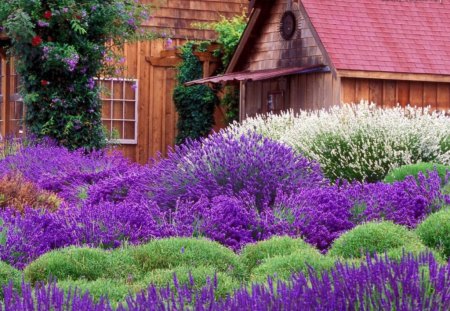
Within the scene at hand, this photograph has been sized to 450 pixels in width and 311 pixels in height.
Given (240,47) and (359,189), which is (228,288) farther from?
(240,47)

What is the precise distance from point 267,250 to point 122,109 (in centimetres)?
1548

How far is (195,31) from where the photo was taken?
23.1 m

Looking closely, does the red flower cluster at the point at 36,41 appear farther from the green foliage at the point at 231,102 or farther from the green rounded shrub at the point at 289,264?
the green rounded shrub at the point at 289,264

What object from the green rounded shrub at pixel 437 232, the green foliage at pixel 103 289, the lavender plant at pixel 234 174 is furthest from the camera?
the lavender plant at pixel 234 174

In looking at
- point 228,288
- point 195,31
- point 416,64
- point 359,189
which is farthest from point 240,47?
point 228,288

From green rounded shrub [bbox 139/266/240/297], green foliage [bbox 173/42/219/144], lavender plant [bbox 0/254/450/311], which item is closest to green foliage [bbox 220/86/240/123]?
green foliage [bbox 173/42/219/144]

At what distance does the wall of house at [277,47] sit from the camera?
1884 centimetres

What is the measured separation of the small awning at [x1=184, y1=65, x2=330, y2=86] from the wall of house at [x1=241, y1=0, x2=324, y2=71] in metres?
0.22

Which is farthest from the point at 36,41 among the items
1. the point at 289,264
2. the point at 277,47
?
the point at 289,264

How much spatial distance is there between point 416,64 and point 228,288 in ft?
43.1

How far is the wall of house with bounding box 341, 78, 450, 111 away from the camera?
17.7 meters

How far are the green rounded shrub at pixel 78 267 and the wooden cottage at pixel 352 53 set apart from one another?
36.9ft

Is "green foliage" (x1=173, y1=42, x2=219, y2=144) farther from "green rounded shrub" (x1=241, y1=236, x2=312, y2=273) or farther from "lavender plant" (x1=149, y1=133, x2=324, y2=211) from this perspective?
"green rounded shrub" (x1=241, y1=236, x2=312, y2=273)

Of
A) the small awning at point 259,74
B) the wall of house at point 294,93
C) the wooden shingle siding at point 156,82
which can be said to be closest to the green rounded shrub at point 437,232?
the wall of house at point 294,93
